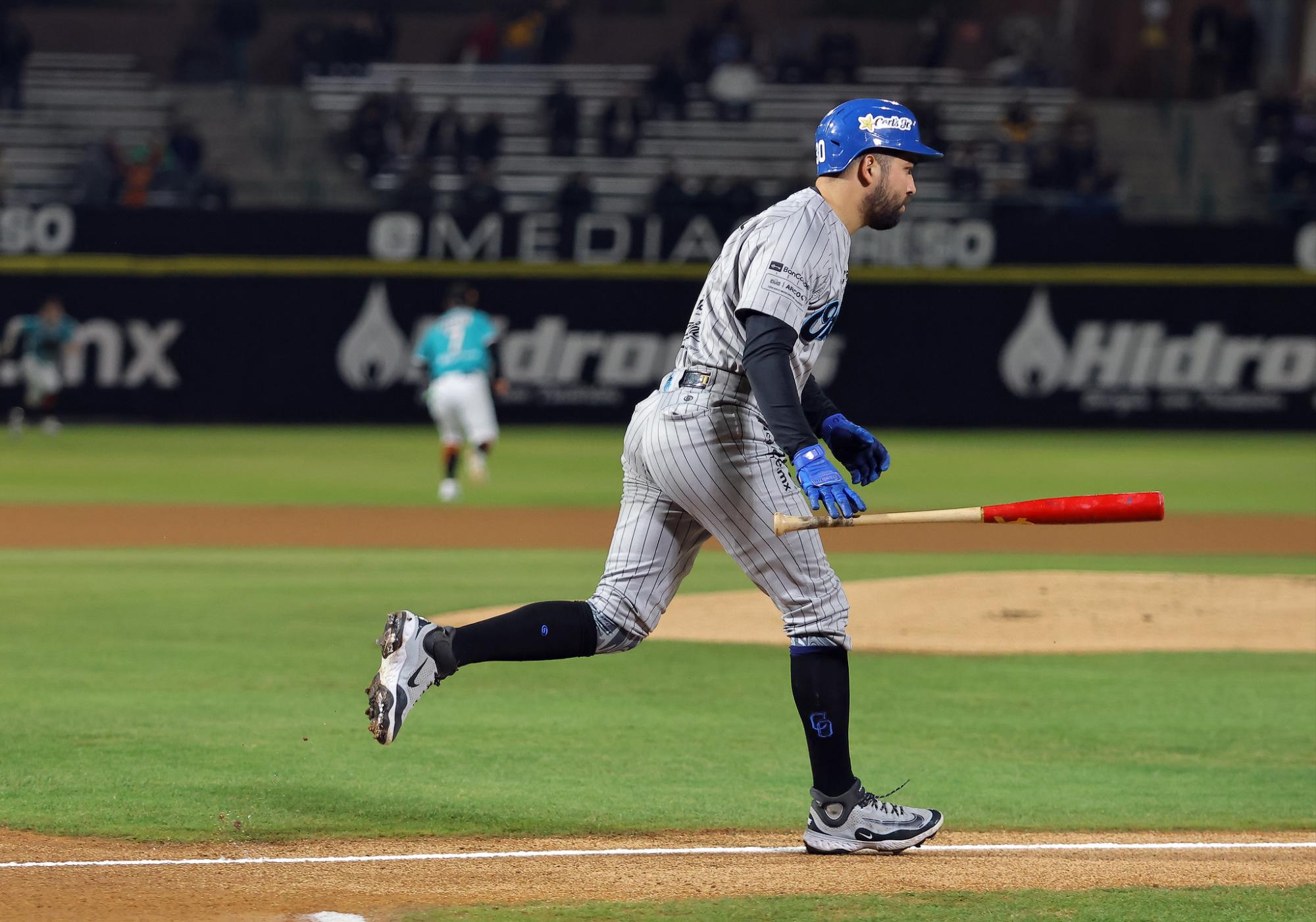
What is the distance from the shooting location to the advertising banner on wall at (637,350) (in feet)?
88.4

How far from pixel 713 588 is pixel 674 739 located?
5.27 m

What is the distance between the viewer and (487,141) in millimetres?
28844

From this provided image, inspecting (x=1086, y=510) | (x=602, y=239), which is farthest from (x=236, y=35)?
(x=1086, y=510)

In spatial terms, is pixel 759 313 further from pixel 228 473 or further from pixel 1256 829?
pixel 228 473

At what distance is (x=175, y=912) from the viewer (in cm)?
455

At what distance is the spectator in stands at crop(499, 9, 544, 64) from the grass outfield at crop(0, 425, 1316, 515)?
7.29 meters

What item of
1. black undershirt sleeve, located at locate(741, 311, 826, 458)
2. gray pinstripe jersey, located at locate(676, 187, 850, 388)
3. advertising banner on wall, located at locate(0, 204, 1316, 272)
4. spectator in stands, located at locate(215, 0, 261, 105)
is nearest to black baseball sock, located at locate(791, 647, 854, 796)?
black undershirt sleeve, located at locate(741, 311, 826, 458)

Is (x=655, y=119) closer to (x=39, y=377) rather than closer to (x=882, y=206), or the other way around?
(x=39, y=377)

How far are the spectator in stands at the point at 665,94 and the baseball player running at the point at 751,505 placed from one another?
25408 millimetres

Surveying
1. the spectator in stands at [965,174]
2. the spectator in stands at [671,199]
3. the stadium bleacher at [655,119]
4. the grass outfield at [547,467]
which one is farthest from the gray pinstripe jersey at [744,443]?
the spectator in stands at [965,174]

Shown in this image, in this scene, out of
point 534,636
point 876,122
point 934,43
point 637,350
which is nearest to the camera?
point 876,122

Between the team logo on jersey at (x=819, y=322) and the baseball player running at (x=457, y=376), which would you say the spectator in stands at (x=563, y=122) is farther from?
the team logo on jersey at (x=819, y=322)

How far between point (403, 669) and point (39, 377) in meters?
22.3

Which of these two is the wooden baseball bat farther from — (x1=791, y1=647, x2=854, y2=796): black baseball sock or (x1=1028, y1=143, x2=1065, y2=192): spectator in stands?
(x1=1028, y1=143, x2=1065, y2=192): spectator in stands
